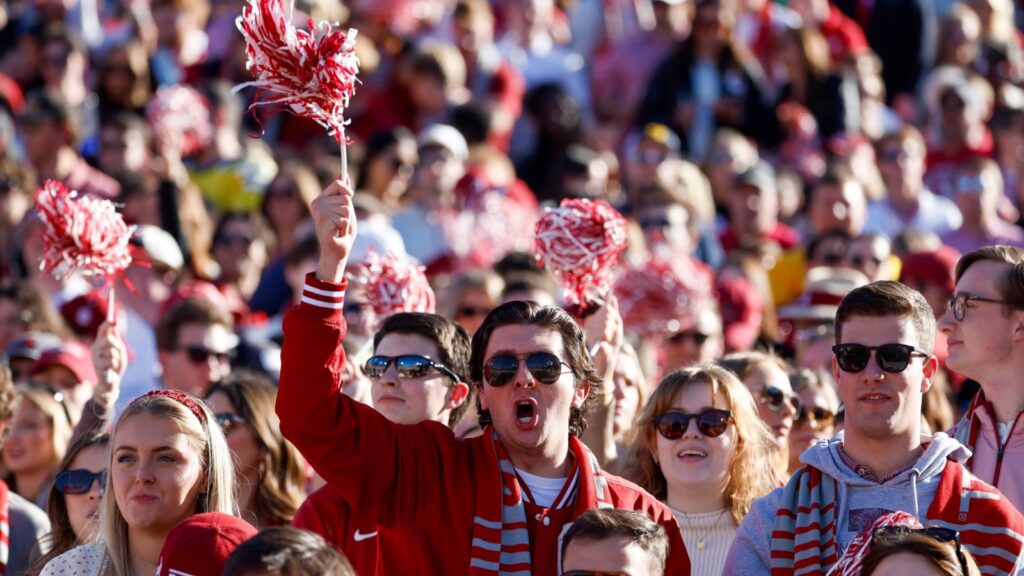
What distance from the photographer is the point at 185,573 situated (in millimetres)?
4289

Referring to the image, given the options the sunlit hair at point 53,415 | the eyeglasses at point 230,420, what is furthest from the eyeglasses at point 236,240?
the eyeglasses at point 230,420

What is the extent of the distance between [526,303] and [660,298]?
9.92 feet

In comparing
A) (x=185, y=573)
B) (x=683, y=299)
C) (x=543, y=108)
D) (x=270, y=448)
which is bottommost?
(x=185, y=573)

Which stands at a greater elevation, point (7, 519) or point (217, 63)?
point (217, 63)

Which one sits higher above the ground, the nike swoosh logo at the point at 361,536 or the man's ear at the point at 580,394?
the man's ear at the point at 580,394

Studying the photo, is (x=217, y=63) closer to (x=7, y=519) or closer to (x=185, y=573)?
(x=7, y=519)

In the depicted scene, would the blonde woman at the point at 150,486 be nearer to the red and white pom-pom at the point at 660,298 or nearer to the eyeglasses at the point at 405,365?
the eyeglasses at the point at 405,365

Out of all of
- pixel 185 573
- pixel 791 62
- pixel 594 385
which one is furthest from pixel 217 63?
pixel 185 573

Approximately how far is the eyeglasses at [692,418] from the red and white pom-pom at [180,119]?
6.63 metres

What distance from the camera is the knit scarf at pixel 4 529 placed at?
6129 mm

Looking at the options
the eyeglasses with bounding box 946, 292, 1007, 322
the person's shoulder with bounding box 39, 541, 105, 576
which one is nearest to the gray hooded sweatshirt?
the eyeglasses with bounding box 946, 292, 1007, 322

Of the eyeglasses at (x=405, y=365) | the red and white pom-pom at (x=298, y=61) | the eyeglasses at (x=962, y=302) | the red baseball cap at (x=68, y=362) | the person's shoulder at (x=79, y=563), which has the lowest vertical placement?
the person's shoulder at (x=79, y=563)

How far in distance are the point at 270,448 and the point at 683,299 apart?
7.65ft

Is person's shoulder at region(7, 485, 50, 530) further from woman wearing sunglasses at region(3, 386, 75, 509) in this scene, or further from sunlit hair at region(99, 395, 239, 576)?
sunlit hair at region(99, 395, 239, 576)
